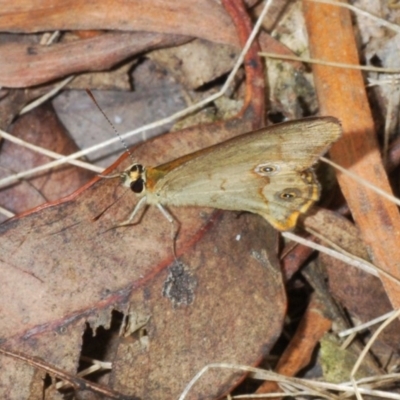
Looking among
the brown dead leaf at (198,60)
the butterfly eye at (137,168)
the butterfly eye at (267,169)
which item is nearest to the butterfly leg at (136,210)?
the butterfly eye at (137,168)

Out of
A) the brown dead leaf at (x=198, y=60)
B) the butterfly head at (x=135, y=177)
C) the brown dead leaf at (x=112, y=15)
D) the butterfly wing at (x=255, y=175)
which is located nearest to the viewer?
the butterfly wing at (x=255, y=175)

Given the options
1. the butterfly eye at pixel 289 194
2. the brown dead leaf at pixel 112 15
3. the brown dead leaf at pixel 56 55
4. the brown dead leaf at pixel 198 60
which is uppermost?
the brown dead leaf at pixel 112 15

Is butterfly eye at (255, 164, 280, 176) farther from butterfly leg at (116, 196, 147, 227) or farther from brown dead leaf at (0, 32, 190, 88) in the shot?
brown dead leaf at (0, 32, 190, 88)

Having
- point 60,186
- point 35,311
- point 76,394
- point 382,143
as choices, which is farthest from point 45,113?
point 382,143

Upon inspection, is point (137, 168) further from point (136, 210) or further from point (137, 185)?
point (136, 210)

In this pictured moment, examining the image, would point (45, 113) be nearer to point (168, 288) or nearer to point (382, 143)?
point (168, 288)

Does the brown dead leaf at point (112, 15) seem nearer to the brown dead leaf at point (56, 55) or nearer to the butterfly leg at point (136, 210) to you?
the brown dead leaf at point (56, 55)

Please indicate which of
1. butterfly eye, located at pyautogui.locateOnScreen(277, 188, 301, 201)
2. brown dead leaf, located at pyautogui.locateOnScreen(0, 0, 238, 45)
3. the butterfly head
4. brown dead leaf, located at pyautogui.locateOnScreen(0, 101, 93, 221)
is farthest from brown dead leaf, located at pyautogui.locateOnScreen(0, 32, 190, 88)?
butterfly eye, located at pyautogui.locateOnScreen(277, 188, 301, 201)

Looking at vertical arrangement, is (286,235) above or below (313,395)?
above
